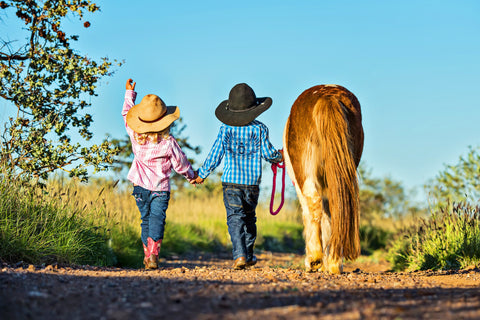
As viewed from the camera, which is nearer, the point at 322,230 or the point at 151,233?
the point at 322,230

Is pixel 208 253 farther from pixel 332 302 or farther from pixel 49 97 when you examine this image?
pixel 332 302

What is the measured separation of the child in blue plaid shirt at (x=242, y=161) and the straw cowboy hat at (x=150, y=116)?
0.69 m

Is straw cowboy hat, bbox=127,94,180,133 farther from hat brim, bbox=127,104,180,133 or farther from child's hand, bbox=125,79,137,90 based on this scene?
child's hand, bbox=125,79,137,90

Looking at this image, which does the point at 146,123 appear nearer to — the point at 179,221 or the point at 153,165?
the point at 153,165

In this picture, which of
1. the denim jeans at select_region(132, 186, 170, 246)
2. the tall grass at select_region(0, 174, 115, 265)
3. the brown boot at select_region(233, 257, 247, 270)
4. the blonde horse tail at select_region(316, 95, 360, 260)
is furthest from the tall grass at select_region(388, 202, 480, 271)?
the tall grass at select_region(0, 174, 115, 265)

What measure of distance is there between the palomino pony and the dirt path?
490 mm

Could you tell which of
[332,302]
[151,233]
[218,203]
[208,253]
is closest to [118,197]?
[208,253]

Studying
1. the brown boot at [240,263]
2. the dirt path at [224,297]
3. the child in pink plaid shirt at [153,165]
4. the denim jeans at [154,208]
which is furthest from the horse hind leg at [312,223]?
the denim jeans at [154,208]

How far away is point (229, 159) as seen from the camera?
6.57 m

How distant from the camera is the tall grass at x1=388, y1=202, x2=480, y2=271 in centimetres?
779

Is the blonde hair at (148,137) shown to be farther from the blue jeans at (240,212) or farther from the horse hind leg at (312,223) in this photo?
the horse hind leg at (312,223)

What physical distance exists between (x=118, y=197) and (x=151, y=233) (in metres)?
4.49

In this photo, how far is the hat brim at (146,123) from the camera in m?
6.64

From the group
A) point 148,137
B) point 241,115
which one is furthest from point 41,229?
point 241,115
